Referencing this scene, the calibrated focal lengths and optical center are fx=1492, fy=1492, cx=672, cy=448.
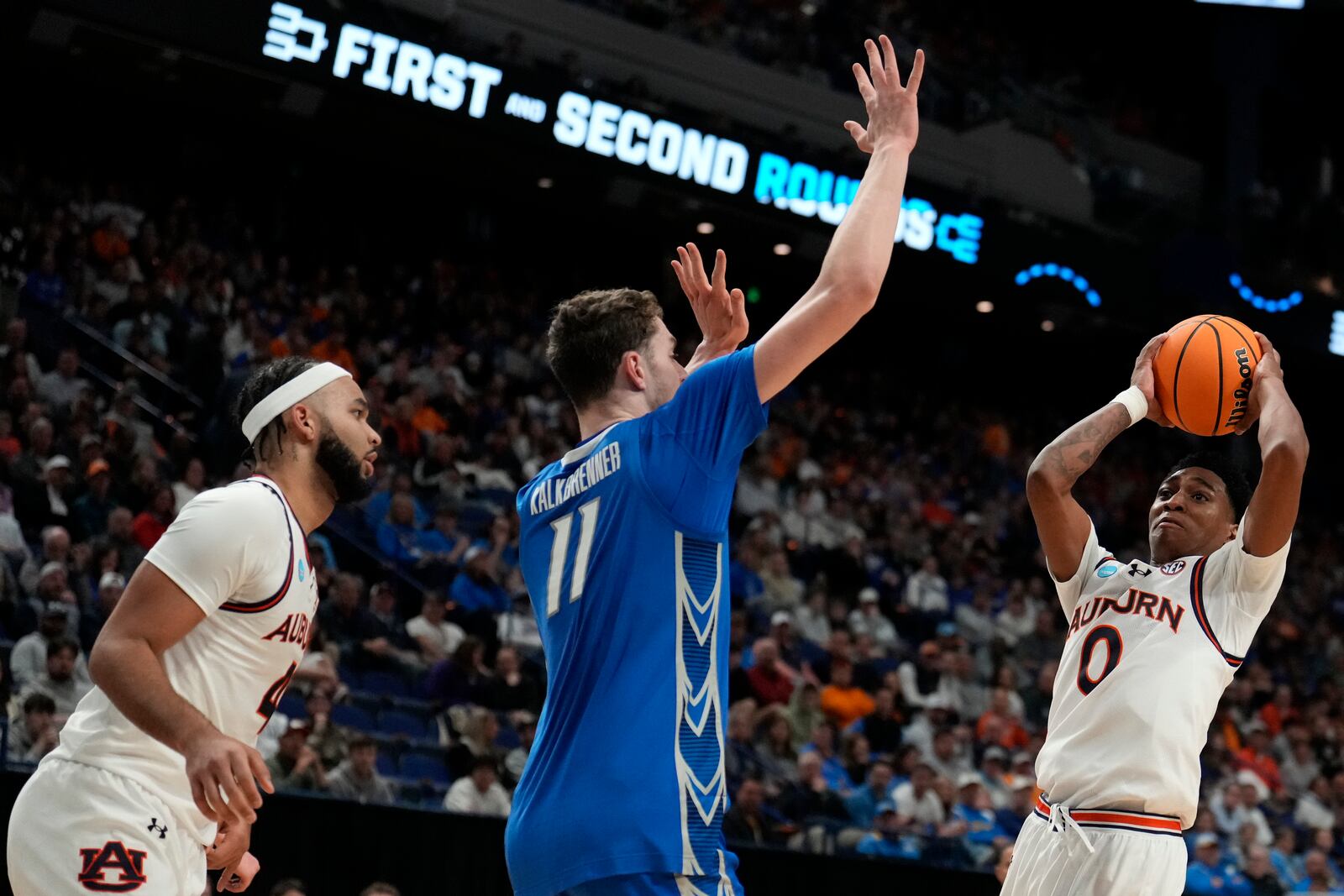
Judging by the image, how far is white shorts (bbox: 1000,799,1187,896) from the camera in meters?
4.55

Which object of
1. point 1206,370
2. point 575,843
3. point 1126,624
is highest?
point 1206,370

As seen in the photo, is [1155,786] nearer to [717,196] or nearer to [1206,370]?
[1206,370]

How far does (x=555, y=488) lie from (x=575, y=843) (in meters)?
0.82

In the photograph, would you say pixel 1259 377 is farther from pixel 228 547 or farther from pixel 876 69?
pixel 228 547

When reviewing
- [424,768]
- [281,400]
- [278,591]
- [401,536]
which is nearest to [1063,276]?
[401,536]

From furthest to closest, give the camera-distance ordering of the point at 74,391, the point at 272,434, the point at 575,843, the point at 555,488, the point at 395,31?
the point at 395,31 → the point at 74,391 → the point at 272,434 → the point at 555,488 → the point at 575,843

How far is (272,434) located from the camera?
4.02 metres

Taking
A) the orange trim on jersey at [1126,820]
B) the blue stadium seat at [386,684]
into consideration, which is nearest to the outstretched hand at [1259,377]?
the orange trim on jersey at [1126,820]

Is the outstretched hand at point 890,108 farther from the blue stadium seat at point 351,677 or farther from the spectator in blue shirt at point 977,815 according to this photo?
the spectator in blue shirt at point 977,815

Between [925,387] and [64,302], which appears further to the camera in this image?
[925,387]

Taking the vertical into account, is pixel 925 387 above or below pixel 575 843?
above

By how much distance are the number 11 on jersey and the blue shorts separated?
61 cm

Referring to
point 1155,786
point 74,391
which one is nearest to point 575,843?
point 1155,786

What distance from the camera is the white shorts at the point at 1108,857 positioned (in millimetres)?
4555
